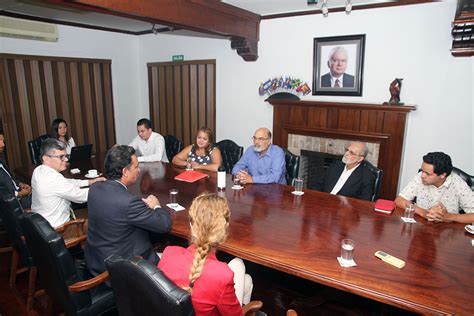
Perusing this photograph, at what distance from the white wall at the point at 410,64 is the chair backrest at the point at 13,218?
3.17 meters

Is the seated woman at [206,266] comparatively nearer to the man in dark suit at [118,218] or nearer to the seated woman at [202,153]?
the man in dark suit at [118,218]

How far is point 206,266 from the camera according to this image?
3.89 ft

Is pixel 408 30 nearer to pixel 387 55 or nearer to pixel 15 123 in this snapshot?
pixel 387 55

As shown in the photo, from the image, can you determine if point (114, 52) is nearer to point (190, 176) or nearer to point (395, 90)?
point (190, 176)

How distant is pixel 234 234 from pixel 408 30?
296 centimetres

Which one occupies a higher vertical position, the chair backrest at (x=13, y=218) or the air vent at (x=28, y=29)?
the air vent at (x=28, y=29)

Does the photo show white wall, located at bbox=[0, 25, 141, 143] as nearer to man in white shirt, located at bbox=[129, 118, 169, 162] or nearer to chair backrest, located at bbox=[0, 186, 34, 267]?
man in white shirt, located at bbox=[129, 118, 169, 162]

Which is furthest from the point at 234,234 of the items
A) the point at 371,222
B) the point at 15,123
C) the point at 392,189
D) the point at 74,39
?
the point at 74,39

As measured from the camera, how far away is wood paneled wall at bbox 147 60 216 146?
16.5 feet

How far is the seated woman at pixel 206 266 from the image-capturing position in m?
1.18

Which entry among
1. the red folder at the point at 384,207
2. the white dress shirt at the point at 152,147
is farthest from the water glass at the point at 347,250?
the white dress shirt at the point at 152,147

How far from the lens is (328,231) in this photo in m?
1.83

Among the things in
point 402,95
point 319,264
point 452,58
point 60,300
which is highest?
point 452,58

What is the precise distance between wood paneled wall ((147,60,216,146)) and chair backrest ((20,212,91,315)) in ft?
11.9
